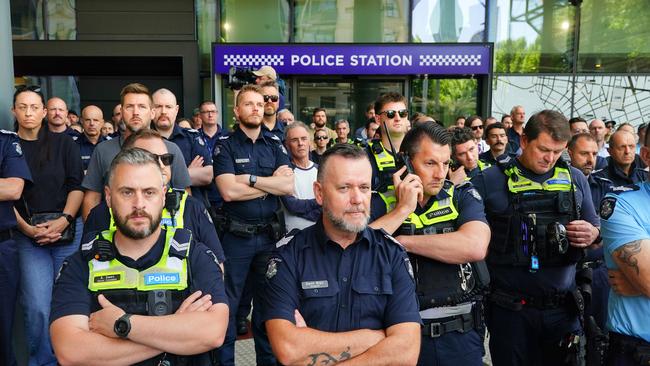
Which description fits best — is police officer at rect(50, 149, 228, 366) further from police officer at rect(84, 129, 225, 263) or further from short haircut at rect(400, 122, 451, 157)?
short haircut at rect(400, 122, 451, 157)

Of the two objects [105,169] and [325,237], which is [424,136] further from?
[105,169]

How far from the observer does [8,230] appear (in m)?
3.70

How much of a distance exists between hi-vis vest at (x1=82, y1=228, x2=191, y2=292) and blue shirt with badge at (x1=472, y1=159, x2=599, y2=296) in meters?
A: 2.07

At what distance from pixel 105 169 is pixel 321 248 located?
80.6 inches

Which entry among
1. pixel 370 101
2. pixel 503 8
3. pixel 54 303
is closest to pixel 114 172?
pixel 54 303

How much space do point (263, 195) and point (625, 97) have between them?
36.5 ft

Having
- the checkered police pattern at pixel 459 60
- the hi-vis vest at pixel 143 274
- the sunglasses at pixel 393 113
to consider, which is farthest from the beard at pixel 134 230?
the checkered police pattern at pixel 459 60

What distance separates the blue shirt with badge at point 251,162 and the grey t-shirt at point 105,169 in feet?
1.73

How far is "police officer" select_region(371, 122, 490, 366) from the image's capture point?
2.78 metres

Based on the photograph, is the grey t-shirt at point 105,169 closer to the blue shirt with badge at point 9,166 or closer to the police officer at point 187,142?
the blue shirt with badge at point 9,166

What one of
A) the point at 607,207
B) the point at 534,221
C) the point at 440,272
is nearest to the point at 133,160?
the point at 440,272

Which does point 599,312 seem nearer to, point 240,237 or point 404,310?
point 404,310

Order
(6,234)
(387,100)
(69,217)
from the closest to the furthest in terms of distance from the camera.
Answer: (6,234), (387,100), (69,217)

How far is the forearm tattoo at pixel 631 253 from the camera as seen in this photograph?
2.37 m
